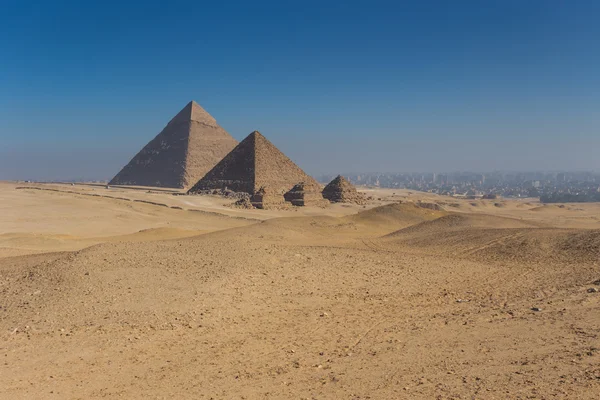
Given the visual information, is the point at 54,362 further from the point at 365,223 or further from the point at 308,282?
the point at 365,223

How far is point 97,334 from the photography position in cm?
714

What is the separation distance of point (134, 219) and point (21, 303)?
2239cm

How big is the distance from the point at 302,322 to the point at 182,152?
77.8 metres

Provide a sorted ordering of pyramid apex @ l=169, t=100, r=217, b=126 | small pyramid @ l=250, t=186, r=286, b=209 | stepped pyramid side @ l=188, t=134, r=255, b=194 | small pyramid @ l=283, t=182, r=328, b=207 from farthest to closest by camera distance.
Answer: pyramid apex @ l=169, t=100, r=217, b=126, stepped pyramid side @ l=188, t=134, r=255, b=194, small pyramid @ l=283, t=182, r=328, b=207, small pyramid @ l=250, t=186, r=286, b=209

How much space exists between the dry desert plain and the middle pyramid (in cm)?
4124

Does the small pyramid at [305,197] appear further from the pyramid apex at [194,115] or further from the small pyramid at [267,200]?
the pyramid apex at [194,115]

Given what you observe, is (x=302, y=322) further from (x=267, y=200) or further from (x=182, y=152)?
(x=182, y=152)

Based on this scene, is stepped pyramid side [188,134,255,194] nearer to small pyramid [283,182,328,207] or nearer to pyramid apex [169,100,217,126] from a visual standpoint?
small pyramid [283,182,328,207]

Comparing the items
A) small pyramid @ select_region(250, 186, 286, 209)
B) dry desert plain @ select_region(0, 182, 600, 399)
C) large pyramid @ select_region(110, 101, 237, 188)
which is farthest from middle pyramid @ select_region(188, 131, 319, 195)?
dry desert plain @ select_region(0, 182, 600, 399)

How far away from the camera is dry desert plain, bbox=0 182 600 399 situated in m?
5.37

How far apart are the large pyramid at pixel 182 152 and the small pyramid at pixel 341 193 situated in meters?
31.1

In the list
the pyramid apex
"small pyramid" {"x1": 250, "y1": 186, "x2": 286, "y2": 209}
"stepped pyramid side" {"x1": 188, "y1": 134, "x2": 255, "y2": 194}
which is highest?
the pyramid apex

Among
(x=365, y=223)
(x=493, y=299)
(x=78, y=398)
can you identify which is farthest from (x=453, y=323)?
(x=365, y=223)

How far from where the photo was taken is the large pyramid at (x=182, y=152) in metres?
80.8
